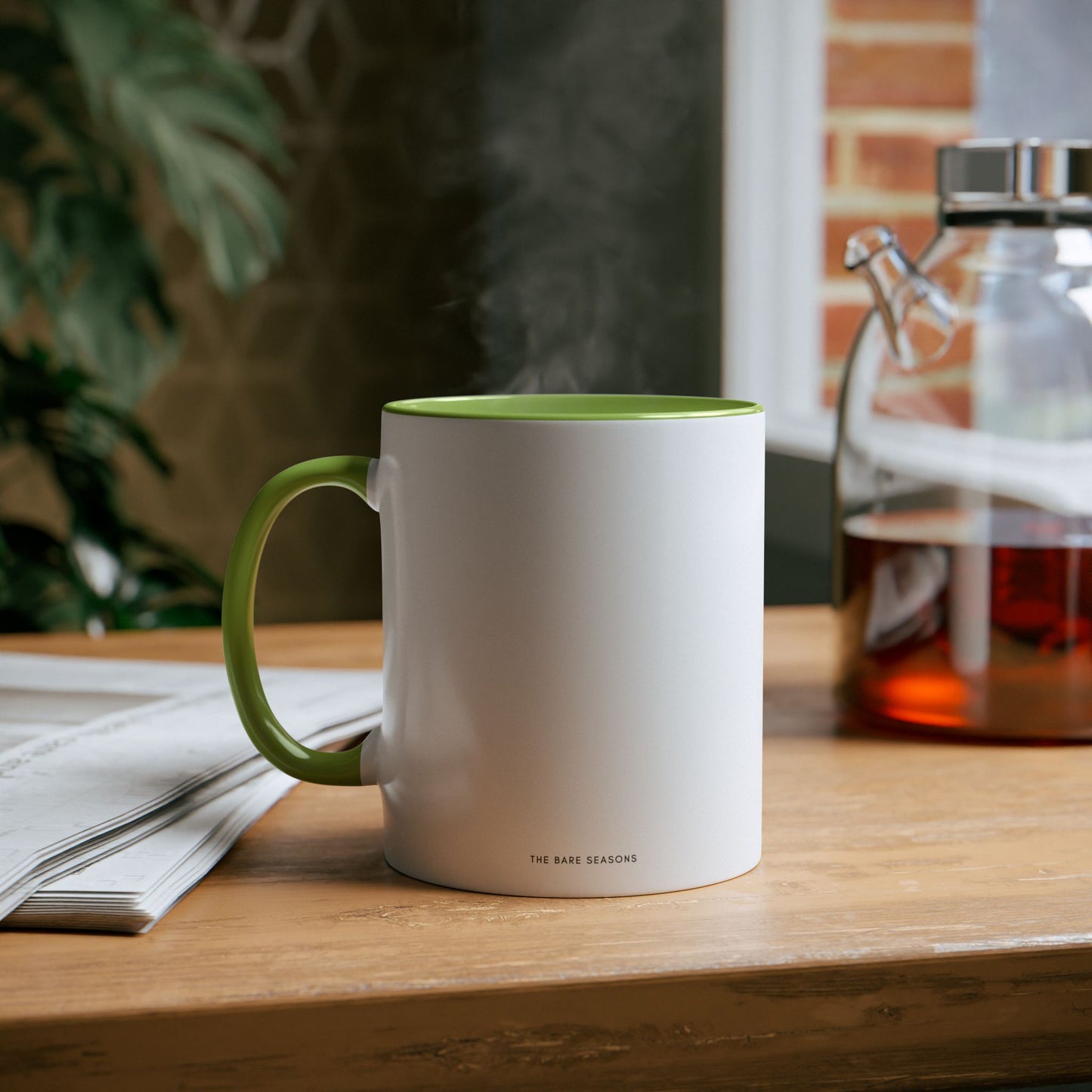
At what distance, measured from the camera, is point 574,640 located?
0.41 metres

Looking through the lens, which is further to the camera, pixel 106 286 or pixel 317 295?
pixel 317 295

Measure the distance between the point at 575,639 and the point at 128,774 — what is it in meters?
0.19

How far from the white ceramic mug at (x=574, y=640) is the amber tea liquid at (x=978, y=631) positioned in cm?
19

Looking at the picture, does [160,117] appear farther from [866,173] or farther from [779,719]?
[779,719]

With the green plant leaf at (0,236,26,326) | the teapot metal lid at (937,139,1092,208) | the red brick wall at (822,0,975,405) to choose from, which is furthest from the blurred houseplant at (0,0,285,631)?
the teapot metal lid at (937,139,1092,208)

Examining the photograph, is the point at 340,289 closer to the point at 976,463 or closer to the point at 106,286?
the point at 106,286

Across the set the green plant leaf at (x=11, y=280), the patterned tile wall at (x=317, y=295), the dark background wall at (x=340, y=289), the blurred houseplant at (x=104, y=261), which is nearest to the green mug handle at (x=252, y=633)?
the blurred houseplant at (x=104, y=261)

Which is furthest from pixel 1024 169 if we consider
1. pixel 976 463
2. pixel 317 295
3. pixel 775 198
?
pixel 317 295

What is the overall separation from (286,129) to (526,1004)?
2.61 metres

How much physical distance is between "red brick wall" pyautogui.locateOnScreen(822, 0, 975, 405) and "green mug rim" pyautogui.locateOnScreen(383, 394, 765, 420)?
109cm

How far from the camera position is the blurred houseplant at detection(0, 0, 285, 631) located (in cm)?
122

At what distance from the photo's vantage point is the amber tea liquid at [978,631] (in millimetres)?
586

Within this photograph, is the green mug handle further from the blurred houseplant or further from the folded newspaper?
the blurred houseplant

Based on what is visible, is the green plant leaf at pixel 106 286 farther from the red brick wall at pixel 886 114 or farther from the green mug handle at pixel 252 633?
the green mug handle at pixel 252 633
